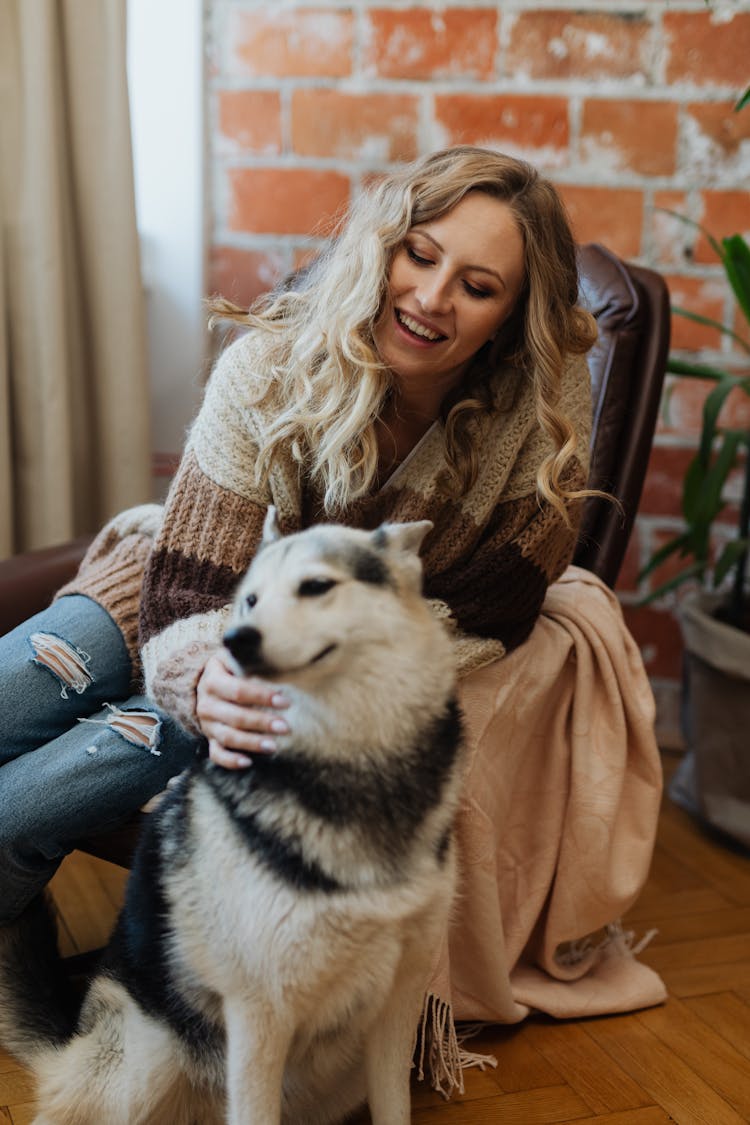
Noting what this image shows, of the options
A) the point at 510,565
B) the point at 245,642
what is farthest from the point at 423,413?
the point at 245,642

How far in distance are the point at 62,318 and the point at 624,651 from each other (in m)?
1.27

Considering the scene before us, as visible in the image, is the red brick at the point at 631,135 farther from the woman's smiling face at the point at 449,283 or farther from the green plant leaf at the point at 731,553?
the woman's smiling face at the point at 449,283

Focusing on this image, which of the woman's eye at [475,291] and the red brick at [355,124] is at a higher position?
the red brick at [355,124]

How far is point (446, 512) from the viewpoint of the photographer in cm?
158

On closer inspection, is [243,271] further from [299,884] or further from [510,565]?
[299,884]

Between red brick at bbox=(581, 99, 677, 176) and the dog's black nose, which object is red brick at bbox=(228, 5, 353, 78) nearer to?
red brick at bbox=(581, 99, 677, 176)

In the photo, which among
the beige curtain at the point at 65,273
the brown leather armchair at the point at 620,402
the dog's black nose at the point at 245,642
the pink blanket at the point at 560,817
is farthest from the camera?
the beige curtain at the point at 65,273

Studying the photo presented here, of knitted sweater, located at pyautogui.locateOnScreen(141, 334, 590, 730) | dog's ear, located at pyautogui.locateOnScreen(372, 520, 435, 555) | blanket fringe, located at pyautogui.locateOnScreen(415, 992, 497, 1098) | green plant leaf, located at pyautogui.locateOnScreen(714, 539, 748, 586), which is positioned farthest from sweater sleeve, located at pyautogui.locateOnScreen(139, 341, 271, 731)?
green plant leaf, located at pyautogui.locateOnScreen(714, 539, 748, 586)

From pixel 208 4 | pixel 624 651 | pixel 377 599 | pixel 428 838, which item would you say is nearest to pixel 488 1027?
pixel 624 651

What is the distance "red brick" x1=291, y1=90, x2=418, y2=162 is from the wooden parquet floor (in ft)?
5.09

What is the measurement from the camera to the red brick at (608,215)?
2.38m

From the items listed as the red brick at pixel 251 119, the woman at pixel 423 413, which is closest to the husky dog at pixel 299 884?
the woman at pixel 423 413

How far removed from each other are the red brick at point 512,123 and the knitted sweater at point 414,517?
3.01 ft

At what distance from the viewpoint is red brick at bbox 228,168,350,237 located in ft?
8.05
